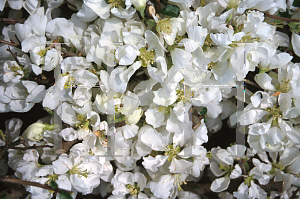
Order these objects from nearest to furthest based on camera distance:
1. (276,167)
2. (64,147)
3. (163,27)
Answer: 1. (163,27)
2. (64,147)
3. (276,167)

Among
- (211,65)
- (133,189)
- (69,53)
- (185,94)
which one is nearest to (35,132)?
(69,53)

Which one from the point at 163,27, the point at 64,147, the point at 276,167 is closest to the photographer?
the point at 163,27

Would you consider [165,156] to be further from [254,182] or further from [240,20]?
[240,20]

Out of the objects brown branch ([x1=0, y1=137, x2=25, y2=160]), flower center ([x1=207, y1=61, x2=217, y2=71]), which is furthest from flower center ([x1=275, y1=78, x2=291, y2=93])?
brown branch ([x1=0, y1=137, x2=25, y2=160])

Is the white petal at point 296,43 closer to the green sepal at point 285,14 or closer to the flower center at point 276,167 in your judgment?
the green sepal at point 285,14

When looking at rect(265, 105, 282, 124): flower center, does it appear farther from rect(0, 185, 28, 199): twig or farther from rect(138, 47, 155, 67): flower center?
rect(0, 185, 28, 199): twig

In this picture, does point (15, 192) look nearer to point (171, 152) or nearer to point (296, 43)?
point (171, 152)

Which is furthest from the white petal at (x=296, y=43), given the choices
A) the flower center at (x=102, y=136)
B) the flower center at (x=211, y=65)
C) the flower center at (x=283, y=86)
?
the flower center at (x=102, y=136)

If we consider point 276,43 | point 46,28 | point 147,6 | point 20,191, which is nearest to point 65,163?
point 20,191

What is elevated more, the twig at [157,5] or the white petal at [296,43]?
the twig at [157,5]
